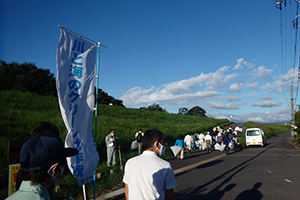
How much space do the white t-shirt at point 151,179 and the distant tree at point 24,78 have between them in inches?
1829

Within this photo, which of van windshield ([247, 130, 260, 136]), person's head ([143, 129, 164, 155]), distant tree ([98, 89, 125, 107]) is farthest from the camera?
distant tree ([98, 89, 125, 107])

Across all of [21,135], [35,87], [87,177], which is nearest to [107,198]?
[87,177]

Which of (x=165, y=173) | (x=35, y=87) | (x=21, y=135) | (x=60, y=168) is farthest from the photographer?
(x=35, y=87)

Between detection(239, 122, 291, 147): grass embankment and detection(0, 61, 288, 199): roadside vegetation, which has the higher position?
detection(0, 61, 288, 199): roadside vegetation

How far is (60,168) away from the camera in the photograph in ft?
5.80

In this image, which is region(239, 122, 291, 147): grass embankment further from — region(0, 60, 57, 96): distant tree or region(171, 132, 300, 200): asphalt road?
region(0, 60, 57, 96): distant tree

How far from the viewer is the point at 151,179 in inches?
93.0

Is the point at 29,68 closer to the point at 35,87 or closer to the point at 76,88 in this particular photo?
the point at 35,87

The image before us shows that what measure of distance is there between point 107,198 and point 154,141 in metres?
4.54

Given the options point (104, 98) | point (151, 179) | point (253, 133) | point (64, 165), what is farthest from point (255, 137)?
point (104, 98)

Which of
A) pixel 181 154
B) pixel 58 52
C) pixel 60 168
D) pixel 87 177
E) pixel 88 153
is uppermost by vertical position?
pixel 58 52

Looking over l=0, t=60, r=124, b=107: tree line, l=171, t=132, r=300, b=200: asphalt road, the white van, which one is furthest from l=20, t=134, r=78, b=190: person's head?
l=0, t=60, r=124, b=107: tree line

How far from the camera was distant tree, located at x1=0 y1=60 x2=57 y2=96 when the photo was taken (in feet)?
137

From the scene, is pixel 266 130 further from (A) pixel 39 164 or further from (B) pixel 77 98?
(A) pixel 39 164
